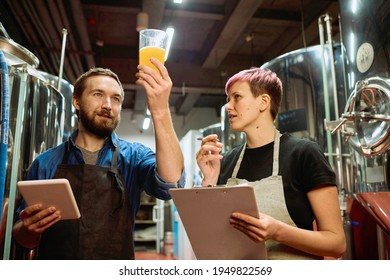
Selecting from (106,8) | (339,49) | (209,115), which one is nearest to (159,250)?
(209,115)

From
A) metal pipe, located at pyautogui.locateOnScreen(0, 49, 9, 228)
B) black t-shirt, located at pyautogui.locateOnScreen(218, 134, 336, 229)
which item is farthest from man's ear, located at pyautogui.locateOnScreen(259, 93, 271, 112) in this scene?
metal pipe, located at pyautogui.locateOnScreen(0, 49, 9, 228)

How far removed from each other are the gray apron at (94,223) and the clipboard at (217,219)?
31 centimetres

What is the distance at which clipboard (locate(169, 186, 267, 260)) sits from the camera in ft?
3.35

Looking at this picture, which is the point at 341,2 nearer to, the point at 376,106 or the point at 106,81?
the point at 376,106

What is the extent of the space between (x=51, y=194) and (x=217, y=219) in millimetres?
474

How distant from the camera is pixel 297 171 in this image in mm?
1296

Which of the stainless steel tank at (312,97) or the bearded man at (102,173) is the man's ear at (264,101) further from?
the stainless steel tank at (312,97)

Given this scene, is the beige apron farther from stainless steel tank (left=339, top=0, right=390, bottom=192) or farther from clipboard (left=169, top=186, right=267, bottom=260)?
stainless steel tank (left=339, top=0, right=390, bottom=192)

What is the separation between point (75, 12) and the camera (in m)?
4.37

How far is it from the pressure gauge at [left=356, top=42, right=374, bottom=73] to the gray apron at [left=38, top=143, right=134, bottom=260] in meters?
1.26

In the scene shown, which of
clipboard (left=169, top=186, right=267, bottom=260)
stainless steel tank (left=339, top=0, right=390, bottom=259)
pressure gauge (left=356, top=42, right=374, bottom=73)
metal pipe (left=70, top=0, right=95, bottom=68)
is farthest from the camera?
metal pipe (left=70, top=0, right=95, bottom=68)

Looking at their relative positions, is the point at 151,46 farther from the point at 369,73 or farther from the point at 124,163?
the point at 369,73

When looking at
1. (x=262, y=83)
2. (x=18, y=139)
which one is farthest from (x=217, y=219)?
(x=18, y=139)

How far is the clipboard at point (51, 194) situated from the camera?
106 centimetres
